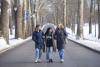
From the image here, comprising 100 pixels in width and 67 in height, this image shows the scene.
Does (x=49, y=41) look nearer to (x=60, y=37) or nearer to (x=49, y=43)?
(x=49, y=43)

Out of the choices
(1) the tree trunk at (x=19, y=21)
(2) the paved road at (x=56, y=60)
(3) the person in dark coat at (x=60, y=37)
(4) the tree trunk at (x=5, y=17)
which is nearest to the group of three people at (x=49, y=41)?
(3) the person in dark coat at (x=60, y=37)

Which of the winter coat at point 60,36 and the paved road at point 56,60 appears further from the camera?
the winter coat at point 60,36

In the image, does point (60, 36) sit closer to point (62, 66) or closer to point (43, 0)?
point (62, 66)

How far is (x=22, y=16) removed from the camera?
52.0 meters

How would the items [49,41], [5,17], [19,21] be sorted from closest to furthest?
1. [49,41]
2. [5,17]
3. [19,21]

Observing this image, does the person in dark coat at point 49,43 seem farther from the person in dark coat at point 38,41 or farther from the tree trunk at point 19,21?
the tree trunk at point 19,21

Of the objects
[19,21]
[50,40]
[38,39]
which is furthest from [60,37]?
[19,21]

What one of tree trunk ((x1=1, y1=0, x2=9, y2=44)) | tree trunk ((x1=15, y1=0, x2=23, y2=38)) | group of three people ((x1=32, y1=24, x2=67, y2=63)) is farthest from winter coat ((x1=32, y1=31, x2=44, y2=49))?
tree trunk ((x1=15, y1=0, x2=23, y2=38))

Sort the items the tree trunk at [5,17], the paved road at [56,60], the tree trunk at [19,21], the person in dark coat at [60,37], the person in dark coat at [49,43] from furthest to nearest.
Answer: the tree trunk at [19,21] → the tree trunk at [5,17] → the person in dark coat at [60,37] → the person in dark coat at [49,43] → the paved road at [56,60]

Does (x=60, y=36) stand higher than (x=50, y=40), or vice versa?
(x=60, y=36)

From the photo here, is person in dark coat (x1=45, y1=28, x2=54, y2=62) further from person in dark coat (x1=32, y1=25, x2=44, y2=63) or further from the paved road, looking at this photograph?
the paved road

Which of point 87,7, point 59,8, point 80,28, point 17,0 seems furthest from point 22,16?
point 87,7

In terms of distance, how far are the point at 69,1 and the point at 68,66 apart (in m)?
77.5

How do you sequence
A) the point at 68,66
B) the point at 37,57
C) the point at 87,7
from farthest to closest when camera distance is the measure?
the point at 87,7, the point at 37,57, the point at 68,66
